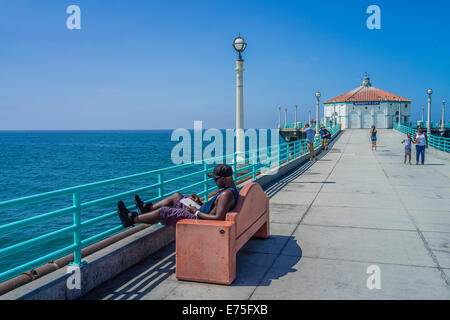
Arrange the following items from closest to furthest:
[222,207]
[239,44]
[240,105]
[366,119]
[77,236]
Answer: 1. [77,236]
2. [222,207]
3. [239,44]
4. [240,105]
5. [366,119]

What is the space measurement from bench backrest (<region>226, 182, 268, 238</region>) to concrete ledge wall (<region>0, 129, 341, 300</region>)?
4.52 feet

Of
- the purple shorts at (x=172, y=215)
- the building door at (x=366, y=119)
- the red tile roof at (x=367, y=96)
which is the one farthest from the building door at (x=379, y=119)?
the purple shorts at (x=172, y=215)

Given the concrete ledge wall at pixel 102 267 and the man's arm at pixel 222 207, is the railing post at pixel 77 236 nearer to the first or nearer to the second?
the concrete ledge wall at pixel 102 267

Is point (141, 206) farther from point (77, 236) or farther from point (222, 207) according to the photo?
point (222, 207)

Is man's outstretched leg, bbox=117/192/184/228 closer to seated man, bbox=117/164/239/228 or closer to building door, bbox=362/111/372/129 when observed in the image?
seated man, bbox=117/164/239/228

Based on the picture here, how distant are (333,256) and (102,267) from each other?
→ 9.98 ft

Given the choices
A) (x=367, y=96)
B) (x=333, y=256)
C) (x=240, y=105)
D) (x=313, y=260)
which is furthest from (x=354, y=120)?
(x=313, y=260)

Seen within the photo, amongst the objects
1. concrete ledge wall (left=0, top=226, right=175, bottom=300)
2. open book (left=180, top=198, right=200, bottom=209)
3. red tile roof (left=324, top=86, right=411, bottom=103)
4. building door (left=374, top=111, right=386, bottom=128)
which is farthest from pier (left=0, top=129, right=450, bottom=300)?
red tile roof (left=324, top=86, right=411, bottom=103)

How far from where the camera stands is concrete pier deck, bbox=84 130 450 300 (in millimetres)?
4082

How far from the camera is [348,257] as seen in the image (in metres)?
5.17

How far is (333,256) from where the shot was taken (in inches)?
205

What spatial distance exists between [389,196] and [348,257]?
5.23 meters

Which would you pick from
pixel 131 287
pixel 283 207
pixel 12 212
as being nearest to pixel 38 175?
pixel 12 212
